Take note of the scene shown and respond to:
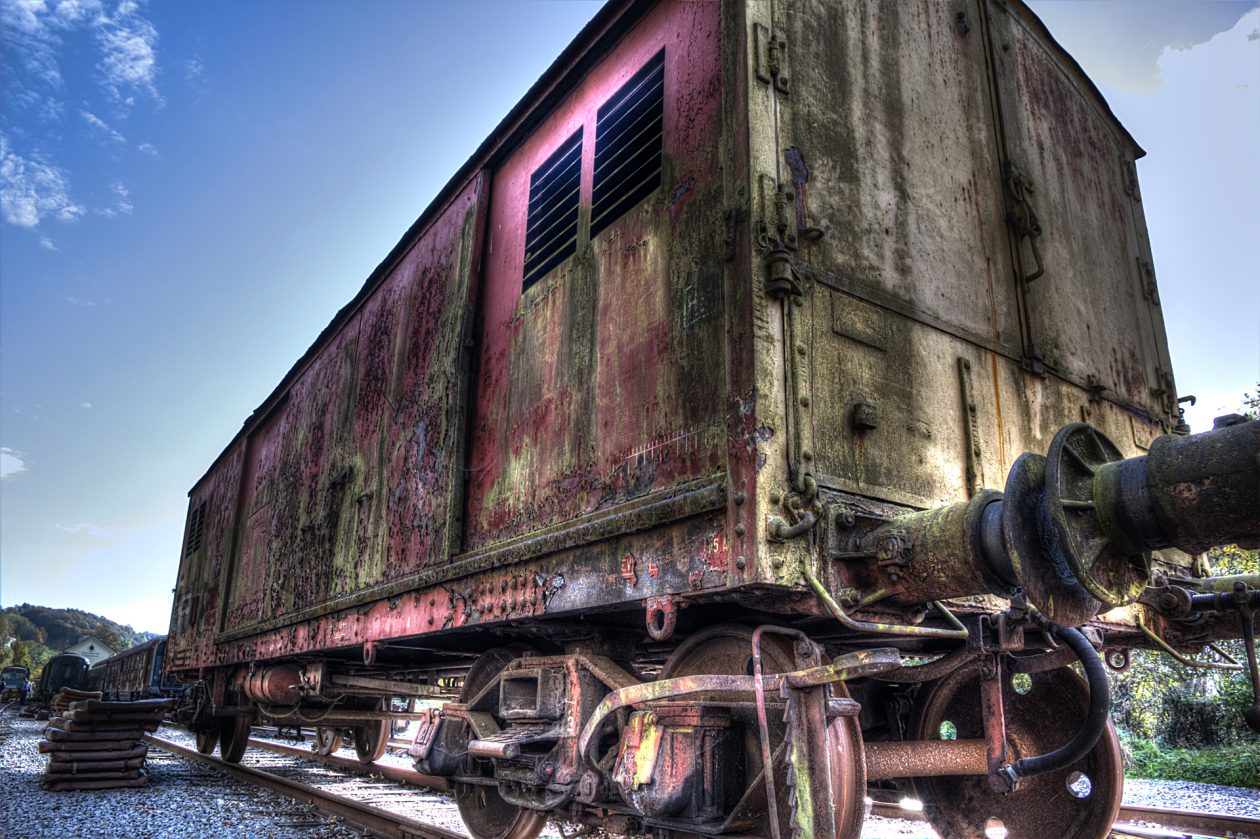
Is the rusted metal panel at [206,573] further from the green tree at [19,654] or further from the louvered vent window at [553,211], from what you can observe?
the green tree at [19,654]

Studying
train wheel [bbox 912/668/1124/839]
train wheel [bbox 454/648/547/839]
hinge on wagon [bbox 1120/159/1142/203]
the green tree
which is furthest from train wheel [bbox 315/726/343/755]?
the green tree

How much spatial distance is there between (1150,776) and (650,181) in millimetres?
11782

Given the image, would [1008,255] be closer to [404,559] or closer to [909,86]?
[909,86]

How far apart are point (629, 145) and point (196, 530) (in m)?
14.8

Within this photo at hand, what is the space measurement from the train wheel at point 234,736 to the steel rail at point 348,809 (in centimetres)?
19

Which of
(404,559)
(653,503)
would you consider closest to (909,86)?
(653,503)

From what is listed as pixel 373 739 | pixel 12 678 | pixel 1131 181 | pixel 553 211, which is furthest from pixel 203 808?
pixel 12 678

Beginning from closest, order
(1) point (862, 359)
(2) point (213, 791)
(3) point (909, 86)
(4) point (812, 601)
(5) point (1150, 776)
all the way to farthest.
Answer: (4) point (812, 601), (1) point (862, 359), (3) point (909, 86), (2) point (213, 791), (5) point (1150, 776)

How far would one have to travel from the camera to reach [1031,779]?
4129 mm

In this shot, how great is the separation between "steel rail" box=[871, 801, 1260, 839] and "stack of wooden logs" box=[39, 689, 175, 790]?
27.5 feet

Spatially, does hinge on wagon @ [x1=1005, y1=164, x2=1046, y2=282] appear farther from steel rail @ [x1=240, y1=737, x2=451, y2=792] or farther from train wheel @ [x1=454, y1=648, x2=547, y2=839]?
steel rail @ [x1=240, y1=737, x2=451, y2=792]

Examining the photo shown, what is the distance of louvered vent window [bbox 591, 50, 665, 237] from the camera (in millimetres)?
4035

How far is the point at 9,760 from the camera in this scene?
11484 millimetres

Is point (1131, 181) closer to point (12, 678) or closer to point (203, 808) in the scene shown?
point (203, 808)
